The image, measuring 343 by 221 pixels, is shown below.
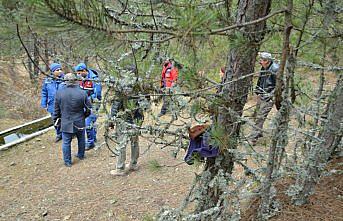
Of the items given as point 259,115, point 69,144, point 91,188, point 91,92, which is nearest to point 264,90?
point 259,115

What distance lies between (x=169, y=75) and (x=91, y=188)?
3.33 m

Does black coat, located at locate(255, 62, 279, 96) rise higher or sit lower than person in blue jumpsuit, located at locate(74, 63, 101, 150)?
higher

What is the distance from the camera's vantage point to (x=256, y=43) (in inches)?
81.7

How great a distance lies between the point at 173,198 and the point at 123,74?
292 cm

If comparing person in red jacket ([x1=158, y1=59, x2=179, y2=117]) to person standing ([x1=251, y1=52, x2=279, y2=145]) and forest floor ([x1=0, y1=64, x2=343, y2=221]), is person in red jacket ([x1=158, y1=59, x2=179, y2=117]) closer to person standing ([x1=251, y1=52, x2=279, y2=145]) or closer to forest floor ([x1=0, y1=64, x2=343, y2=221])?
person standing ([x1=251, y1=52, x2=279, y2=145])

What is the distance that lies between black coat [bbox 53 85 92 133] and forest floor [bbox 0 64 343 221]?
88 cm

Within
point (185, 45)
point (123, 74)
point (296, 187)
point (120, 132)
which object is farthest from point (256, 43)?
point (296, 187)

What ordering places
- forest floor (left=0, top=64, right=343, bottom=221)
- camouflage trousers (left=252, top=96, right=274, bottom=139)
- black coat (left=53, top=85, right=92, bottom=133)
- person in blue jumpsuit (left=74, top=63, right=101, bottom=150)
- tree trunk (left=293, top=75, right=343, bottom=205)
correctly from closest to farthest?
camouflage trousers (left=252, top=96, right=274, bottom=139) < tree trunk (left=293, top=75, right=343, bottom=205) < forest floor (left=0, top=64, right=343, bottom=221) < person in blue jumpsuit (left=74, top=63, right=101, bottom=150) < black coat (left=53, top=85, right=92, bottom=133)

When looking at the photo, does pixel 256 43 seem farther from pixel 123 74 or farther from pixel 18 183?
pixel 18 183

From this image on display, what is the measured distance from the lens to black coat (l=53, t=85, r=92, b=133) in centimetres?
544

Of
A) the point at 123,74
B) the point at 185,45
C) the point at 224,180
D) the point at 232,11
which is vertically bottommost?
the point at 224,180

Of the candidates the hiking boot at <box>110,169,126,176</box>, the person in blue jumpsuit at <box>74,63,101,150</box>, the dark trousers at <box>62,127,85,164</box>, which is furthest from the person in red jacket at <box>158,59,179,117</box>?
the dark trousers at <box>62,127,85,164</box>

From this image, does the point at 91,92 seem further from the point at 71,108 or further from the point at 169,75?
the point at 169,75

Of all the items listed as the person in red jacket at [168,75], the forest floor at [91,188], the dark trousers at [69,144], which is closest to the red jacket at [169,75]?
the person in red jacket at [168,75]
